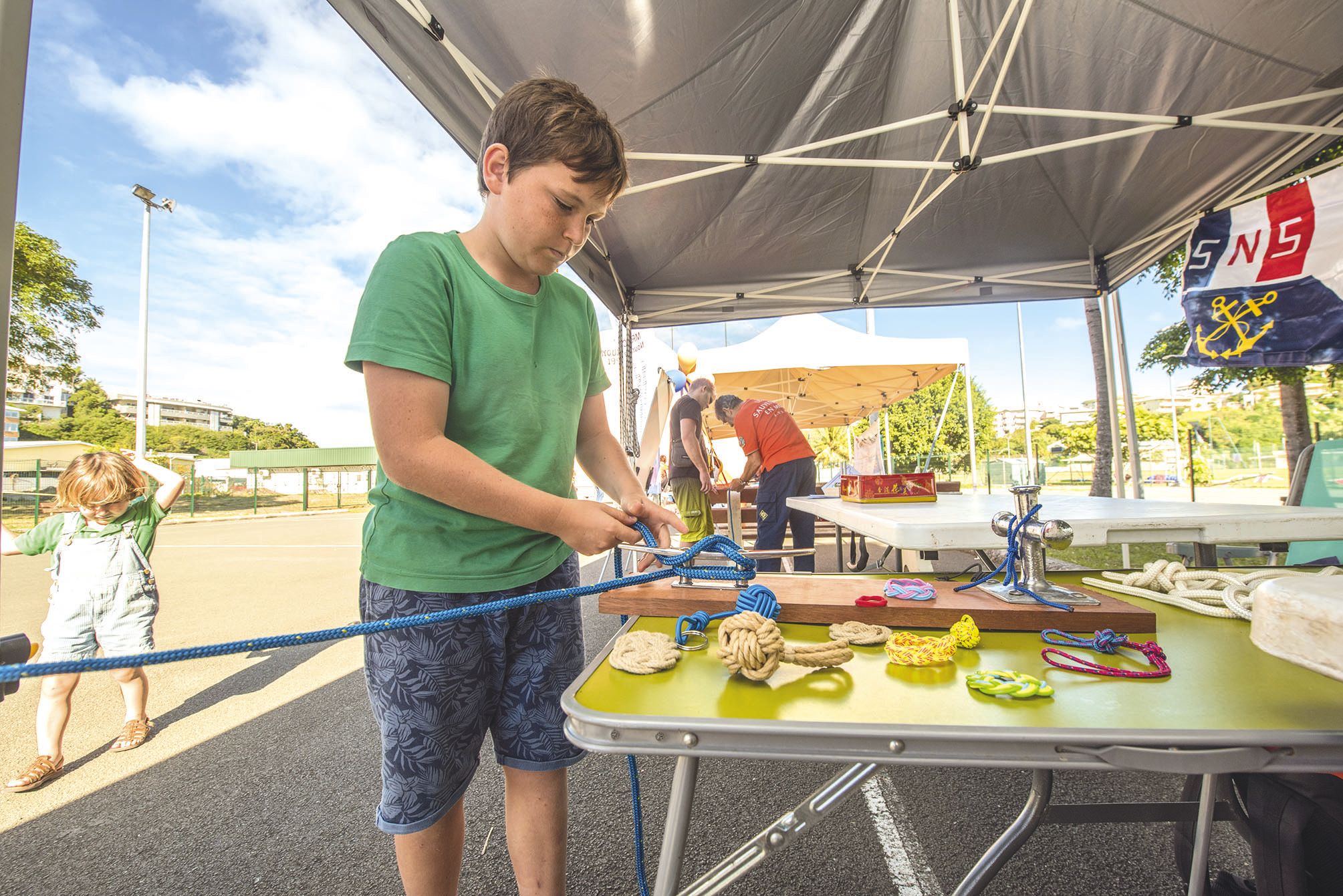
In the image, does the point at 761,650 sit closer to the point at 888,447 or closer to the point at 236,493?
the point at 888,447

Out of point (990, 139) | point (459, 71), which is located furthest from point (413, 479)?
point (990, 139)

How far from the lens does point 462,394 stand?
1014 millimetres

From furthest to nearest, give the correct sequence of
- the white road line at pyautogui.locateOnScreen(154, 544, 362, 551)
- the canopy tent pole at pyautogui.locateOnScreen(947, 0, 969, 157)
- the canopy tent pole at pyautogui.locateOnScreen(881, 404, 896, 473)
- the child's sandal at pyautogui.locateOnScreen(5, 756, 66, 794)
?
1. the canopy tent pole at pyautogui.locateOnScreen(881, 404, 896, 473)
2. the white road line at pyautogui.locateOnScreen(154, 544, 362, 551)
3. the canopy tent pole at pyautogui.locateOnScreen(947, 0, 969, 157)
4. the child's sandal at pyautogui.locateOnScreen(5, 756, 66, 794)

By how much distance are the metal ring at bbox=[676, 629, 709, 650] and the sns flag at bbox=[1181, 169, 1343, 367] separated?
170 inches

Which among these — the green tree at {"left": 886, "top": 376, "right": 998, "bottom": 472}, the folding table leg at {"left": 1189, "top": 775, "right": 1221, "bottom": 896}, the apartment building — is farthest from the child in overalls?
the apartment building

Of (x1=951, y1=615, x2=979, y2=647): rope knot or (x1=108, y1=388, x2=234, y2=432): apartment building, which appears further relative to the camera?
(x1=108, y1=388, x2=234, y2=432): apartment building

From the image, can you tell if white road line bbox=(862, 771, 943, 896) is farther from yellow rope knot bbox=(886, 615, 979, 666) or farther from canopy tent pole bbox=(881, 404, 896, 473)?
canopy tent pole bbox=(881, 404, 896, 473)

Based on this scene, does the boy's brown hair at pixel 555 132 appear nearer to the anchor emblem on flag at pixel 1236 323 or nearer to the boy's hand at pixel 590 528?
the boy's hand at pixel 590 528

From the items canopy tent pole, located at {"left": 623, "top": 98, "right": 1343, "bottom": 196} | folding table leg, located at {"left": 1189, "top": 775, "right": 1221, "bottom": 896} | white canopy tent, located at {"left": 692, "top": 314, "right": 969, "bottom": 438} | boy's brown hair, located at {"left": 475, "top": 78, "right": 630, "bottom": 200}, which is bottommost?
folding table leg, located at {"left": 1189, "top": 775, "right": 1221, "bottom": 896}

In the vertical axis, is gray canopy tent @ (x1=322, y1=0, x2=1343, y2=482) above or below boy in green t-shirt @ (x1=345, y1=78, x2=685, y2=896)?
above

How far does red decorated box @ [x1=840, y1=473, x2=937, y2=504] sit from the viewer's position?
7.82ft

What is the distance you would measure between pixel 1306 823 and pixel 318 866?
88.9 inches

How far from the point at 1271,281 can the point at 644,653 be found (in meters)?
4.66

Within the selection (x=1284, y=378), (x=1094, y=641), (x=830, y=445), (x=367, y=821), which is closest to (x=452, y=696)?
(x=1094, y=641)
